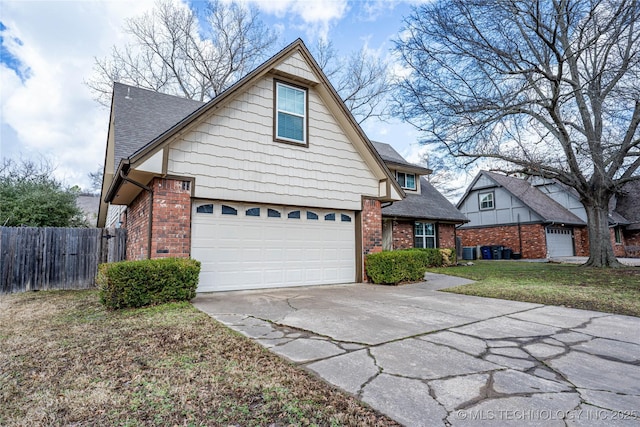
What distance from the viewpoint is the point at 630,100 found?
10844mm

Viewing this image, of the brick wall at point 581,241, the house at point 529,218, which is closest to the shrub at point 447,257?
the house at point 529,218

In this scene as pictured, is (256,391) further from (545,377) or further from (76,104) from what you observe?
(76,104)

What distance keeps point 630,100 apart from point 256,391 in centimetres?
1441

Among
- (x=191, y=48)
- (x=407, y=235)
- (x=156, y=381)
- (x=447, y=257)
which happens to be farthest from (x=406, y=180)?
(x=156, y=381)

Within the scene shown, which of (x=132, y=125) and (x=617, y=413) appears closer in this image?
(x=617, y=413)

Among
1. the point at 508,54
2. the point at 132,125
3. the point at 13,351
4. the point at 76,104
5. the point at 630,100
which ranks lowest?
the point at 13,351

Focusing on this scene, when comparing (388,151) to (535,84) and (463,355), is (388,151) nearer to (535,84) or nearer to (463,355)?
(535,84)

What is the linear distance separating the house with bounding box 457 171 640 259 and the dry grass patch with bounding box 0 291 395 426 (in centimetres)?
2169

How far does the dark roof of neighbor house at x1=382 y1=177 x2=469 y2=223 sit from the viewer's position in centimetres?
1462

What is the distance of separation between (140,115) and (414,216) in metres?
11.1

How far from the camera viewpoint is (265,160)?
7.80 metres

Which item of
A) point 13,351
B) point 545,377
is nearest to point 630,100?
point 545,377

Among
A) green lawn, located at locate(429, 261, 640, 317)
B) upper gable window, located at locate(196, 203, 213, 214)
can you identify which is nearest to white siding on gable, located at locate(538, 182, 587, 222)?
green lawn, located at locate(429, 261, 640, 317)

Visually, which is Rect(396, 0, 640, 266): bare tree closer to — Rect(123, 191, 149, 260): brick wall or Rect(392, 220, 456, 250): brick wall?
Rect(392, 220, 456, 250): brick wall
